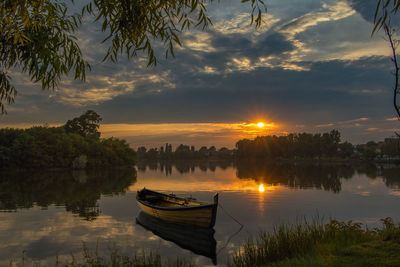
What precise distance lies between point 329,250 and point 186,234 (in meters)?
10.1

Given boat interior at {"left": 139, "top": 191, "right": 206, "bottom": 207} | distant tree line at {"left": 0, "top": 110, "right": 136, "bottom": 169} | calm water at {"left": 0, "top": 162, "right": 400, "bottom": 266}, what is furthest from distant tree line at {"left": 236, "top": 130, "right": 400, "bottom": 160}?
boat interior at {"left": 139, "top": 191, "right": 206, "bottom": 207}

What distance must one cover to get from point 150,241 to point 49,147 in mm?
84190

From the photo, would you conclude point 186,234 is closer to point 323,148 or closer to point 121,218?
point 121,218

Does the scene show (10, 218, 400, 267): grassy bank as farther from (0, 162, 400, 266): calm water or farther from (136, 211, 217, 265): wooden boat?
(136, 211, 217, 265): wooden boat

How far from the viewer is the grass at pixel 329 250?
9008 millimetres

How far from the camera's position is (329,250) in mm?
10398

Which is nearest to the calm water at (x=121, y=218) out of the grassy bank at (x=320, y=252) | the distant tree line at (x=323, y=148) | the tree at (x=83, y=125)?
the grassy bank at (x=320, y=252)

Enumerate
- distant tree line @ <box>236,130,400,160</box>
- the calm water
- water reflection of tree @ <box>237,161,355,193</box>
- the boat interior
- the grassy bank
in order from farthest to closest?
distant tree line @ <box>236,130,400,160</box> → water reflection of tree @ <box>237,161,355,193</box> → the boat interior → the calm water → the grassy bank

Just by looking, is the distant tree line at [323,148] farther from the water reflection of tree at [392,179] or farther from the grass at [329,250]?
the grass at [329,250]

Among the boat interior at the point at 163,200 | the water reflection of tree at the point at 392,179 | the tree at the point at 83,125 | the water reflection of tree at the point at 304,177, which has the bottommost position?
the water reflection of tree at the point at 304,177

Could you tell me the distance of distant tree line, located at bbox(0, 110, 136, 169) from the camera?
3297 inches

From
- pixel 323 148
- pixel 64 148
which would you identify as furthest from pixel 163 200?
pixel 323 148

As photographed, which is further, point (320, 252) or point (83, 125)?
point (83, 125)

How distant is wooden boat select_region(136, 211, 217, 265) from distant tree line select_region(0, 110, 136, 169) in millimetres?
75826
